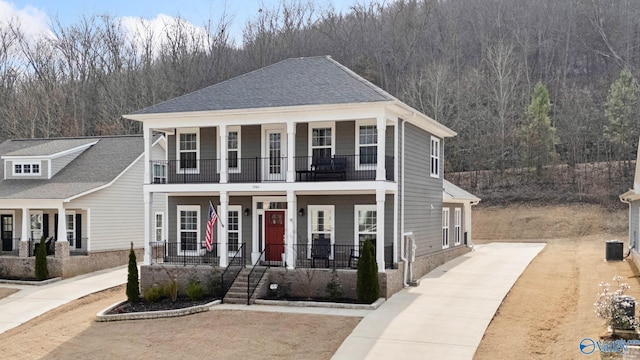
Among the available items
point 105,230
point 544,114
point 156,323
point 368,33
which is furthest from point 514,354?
point 368,33

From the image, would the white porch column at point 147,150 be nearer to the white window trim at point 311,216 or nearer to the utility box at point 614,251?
the white window trim at point 311,216

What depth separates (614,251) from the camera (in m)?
26.9

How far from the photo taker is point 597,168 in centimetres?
5047

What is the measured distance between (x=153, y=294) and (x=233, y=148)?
6.39m

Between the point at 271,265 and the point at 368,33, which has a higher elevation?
the point at 368,33

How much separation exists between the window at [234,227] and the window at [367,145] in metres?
5.34

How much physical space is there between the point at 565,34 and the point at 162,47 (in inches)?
1887

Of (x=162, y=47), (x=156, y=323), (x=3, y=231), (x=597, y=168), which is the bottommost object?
(x=156, y=323)

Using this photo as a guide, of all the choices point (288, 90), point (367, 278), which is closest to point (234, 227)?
point (288, 90)

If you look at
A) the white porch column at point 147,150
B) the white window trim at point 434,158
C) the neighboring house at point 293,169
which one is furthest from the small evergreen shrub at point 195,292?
the white window trim at point 434,158

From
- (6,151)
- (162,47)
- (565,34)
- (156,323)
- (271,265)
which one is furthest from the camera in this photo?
(565,34)

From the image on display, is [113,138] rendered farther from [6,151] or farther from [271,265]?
[271,265]

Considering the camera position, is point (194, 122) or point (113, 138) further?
point (113, 138)

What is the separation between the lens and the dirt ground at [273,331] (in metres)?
14.4
